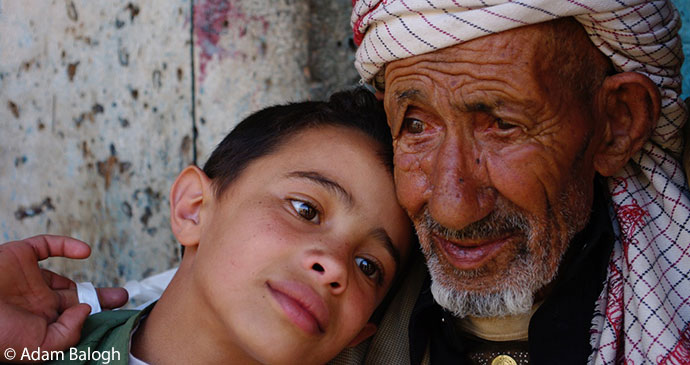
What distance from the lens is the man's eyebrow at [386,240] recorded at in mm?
2080

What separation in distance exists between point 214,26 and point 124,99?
0.59 meters

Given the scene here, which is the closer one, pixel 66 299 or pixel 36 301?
pixel 36 301

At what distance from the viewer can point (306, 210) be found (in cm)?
204

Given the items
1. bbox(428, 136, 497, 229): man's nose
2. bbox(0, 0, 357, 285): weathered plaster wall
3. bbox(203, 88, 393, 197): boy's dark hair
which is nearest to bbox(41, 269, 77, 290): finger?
bbox(203, 88, 393, 197): boy's dark hair

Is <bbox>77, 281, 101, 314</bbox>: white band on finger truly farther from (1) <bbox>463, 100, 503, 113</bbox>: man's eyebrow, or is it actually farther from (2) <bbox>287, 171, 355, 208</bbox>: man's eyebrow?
(1) <bbox>463, 100, 503, 113</bbox>: man's eyebrow

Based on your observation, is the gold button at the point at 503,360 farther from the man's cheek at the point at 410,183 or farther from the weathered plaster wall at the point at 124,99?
the weathered plaster wall at the point at 124,99

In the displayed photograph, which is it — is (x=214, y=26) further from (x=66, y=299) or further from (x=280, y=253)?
(x=280, y=253)

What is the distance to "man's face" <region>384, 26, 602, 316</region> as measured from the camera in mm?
1829

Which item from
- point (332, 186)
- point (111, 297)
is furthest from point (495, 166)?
point (111, 297)

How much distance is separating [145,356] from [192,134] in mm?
1413

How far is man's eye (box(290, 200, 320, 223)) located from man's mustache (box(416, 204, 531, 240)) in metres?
0.41

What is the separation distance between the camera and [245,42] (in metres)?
3.20

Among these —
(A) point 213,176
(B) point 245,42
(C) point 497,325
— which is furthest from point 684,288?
(B) point 245,42

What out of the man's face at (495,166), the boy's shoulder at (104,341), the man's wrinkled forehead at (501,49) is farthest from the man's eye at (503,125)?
the boy's shoulder at (104,341)
